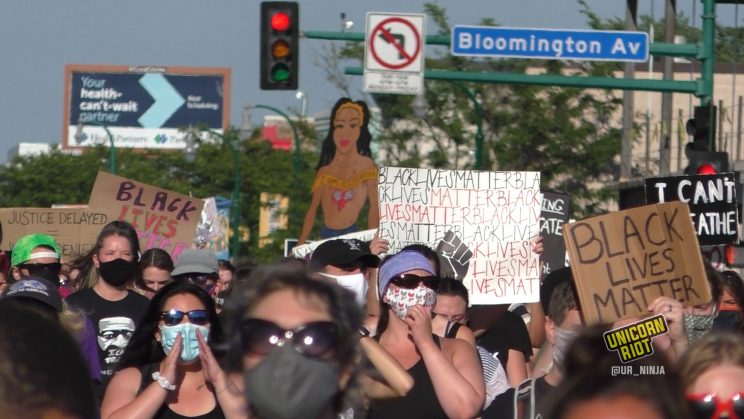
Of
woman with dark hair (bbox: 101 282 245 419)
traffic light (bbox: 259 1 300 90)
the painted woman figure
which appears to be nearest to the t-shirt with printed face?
woman with dark hair (bbox: 101 282 245 419)

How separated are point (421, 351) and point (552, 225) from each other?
6240 millimetres

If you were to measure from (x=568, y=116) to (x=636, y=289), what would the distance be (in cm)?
3234

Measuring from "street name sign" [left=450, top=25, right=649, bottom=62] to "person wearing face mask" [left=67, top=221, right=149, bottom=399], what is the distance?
10.0 metres

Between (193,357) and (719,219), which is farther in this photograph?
(719,219)

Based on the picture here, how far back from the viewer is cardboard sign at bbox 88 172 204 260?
47.6 feet

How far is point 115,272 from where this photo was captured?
29.6ft

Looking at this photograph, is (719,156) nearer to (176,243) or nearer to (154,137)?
(176,243)

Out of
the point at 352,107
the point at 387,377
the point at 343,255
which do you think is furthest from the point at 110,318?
the point at 352,107

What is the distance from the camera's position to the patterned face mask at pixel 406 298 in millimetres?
6508

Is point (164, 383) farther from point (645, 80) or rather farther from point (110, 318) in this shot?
point (645, 80)

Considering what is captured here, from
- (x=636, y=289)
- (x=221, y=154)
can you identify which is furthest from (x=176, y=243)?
(x=221, y=154)

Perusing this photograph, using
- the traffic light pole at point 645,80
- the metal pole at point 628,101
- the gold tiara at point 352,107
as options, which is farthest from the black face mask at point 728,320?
the metal pole at point 628,101

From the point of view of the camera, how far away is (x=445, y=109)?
132 feet

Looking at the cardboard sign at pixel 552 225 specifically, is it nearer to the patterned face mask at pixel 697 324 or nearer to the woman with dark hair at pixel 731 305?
the woman with dark hair at pixel 731 305
